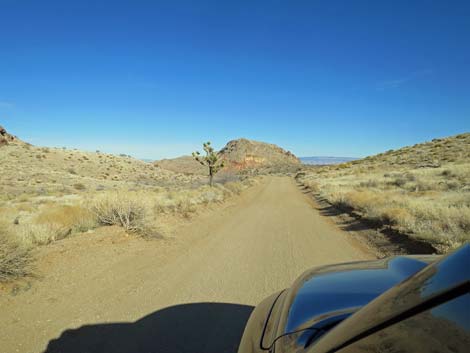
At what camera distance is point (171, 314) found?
176 inches

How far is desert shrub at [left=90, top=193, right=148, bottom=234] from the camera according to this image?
30.1 ft

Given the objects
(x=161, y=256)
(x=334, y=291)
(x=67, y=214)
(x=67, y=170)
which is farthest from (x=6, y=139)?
(x=334, y=291)

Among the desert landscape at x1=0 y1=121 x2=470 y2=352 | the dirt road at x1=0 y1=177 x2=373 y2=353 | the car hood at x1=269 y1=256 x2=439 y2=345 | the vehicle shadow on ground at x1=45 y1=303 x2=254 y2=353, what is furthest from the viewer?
the desert landscape at x1=0 y1=121 x2=470 y2=352

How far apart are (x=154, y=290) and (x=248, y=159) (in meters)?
135

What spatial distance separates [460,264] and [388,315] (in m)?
0.35

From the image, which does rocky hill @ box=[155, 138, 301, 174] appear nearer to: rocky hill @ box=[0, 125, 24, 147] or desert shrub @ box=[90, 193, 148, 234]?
rocky hill @ box=[0, 125, 24, 147]

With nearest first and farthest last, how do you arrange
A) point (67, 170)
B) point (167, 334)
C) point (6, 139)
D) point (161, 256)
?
point (167, 334) → point (161, 256) → point (67, 170) → point (6, 139)

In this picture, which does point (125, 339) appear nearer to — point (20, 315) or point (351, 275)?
point (20, 315)

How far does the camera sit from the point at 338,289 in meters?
2.27

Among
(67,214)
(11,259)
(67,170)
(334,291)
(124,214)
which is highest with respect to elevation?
(67,170)

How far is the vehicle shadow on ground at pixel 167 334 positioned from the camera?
3.66 metres

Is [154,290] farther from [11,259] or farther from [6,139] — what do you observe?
[6,139]

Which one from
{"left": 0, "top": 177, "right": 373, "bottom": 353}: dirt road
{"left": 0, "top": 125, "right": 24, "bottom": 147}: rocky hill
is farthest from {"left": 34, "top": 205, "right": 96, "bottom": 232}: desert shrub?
{"left": 0, "top": 125, "right": 24, "bottom": 147}: rocky hill

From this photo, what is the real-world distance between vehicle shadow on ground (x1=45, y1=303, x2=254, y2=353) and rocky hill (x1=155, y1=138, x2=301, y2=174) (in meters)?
113
